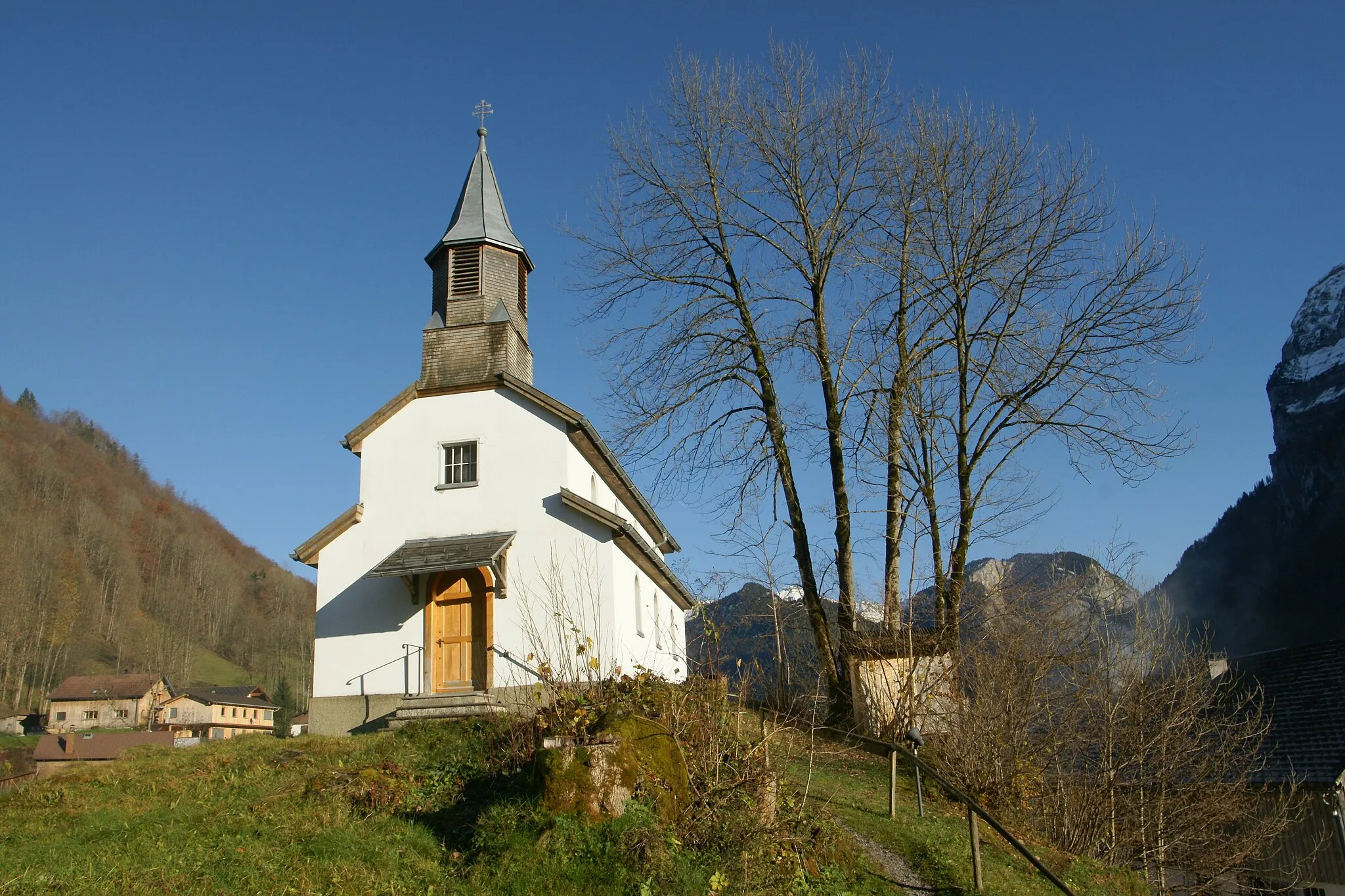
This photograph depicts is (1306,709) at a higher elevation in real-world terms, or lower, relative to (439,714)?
lower

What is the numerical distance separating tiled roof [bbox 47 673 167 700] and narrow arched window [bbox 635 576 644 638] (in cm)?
6306

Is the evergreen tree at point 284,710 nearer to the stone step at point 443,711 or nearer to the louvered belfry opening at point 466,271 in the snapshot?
the louvered belfry opening at point 466,271

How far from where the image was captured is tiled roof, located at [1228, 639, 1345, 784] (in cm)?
2395

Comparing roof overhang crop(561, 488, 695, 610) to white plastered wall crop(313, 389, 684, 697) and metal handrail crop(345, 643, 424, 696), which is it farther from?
metal handrail crop(345, 643, 424, 696)

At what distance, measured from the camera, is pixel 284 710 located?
6981cm

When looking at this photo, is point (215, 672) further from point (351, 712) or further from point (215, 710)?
point (351, 712)

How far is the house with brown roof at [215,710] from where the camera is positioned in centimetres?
7062

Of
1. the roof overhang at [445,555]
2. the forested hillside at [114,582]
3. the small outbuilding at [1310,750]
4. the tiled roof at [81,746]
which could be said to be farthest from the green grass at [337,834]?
the forested hillside at [114,582]

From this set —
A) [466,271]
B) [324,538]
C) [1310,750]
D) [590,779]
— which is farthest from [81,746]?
[1310,750]

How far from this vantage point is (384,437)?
62.3ft

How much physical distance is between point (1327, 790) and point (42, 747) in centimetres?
4242

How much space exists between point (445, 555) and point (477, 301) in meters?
6.24

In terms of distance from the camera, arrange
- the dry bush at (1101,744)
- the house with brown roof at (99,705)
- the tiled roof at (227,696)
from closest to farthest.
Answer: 1. the dry bush at (1101,744)
2. the house with brown roof at (99,705)
3. the tiled roof at (227,696)

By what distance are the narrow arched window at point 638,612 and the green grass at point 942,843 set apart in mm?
5889
